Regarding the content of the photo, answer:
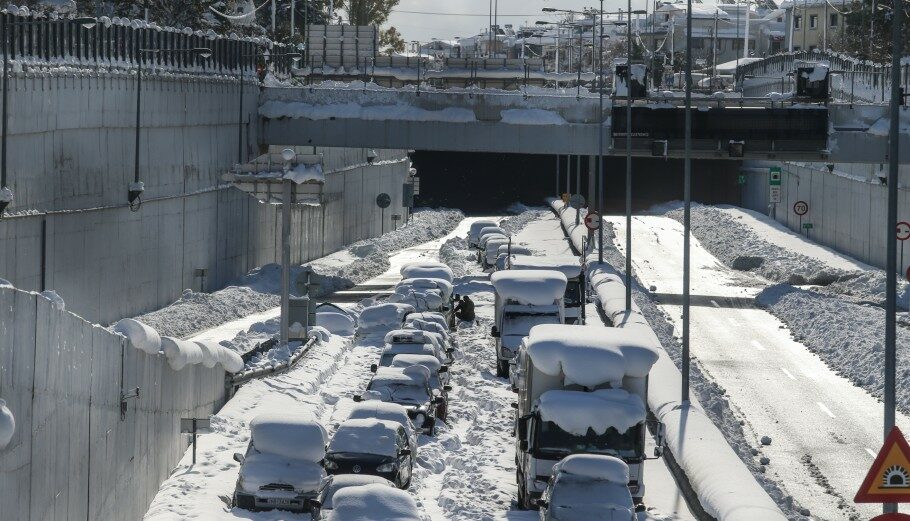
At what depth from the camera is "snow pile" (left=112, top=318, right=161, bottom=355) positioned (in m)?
21.7

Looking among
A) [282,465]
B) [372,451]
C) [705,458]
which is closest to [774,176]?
[705,458]

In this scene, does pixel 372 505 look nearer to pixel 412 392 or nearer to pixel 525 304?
pixel 412 392

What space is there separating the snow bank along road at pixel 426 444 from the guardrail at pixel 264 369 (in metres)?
0.18

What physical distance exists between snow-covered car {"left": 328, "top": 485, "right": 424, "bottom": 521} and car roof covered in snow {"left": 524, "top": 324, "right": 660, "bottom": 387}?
515 cm

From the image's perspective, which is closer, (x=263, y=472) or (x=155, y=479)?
(x=263, y=472)

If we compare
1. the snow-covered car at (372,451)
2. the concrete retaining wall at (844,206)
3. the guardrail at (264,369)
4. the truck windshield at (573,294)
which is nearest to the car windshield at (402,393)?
the guardrail at (264,369)

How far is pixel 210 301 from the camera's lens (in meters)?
50.0

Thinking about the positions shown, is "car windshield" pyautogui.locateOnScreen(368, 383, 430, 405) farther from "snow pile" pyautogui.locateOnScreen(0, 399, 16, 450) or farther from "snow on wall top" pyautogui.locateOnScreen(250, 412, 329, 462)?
"snow pile" pyautogui.locateOnScreen(0, 399, 16, 450)

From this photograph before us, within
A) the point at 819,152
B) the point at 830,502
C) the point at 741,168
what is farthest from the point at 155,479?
the point at 741,168

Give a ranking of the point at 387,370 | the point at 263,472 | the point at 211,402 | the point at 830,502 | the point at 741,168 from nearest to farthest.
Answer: the point at 263,472 → the point at 830,502 → the point at 211,402 → the point at 387,370 → the point at 741,168

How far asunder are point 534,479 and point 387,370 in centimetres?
905

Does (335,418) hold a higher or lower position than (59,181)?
lower

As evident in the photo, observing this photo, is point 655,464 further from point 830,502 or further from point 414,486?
point 414,486

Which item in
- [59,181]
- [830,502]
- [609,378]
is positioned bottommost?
[830,502]
